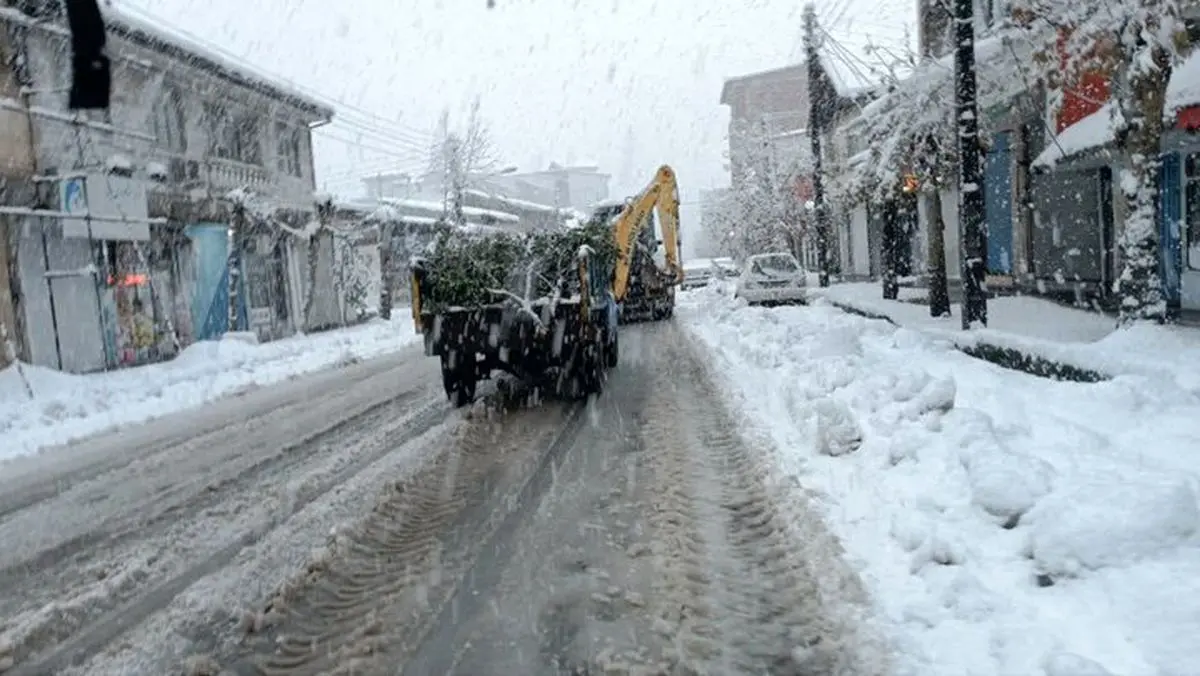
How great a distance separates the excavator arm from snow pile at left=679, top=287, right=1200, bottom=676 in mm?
9089

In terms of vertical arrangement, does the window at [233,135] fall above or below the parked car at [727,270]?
above

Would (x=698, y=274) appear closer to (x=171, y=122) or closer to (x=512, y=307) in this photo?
(x=171, y=122)

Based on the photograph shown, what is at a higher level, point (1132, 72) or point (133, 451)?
point (1132, 72)

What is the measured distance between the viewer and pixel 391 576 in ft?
17.4

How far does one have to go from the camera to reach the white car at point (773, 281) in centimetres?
2553

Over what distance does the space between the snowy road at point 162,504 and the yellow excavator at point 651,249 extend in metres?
10.4

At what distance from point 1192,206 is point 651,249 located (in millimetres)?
12817

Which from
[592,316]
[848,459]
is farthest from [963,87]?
[848,459]

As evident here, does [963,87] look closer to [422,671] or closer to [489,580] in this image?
[489,580]

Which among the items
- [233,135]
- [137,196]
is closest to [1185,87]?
[137,196]

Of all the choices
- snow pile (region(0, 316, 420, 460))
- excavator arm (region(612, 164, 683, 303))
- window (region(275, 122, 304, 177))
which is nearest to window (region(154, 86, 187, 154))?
snow pile (region(0, 316, 420, 460))

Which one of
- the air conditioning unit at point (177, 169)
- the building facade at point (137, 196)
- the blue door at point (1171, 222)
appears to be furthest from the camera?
the air conditioning unit at point (177, 169)

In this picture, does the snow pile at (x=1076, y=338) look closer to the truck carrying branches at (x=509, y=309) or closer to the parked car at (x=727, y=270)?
the truck carrying branches at (x=509, y=309)

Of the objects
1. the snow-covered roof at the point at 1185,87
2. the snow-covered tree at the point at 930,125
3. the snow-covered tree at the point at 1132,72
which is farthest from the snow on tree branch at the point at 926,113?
the snow-covered tree at the point at 1132,72
